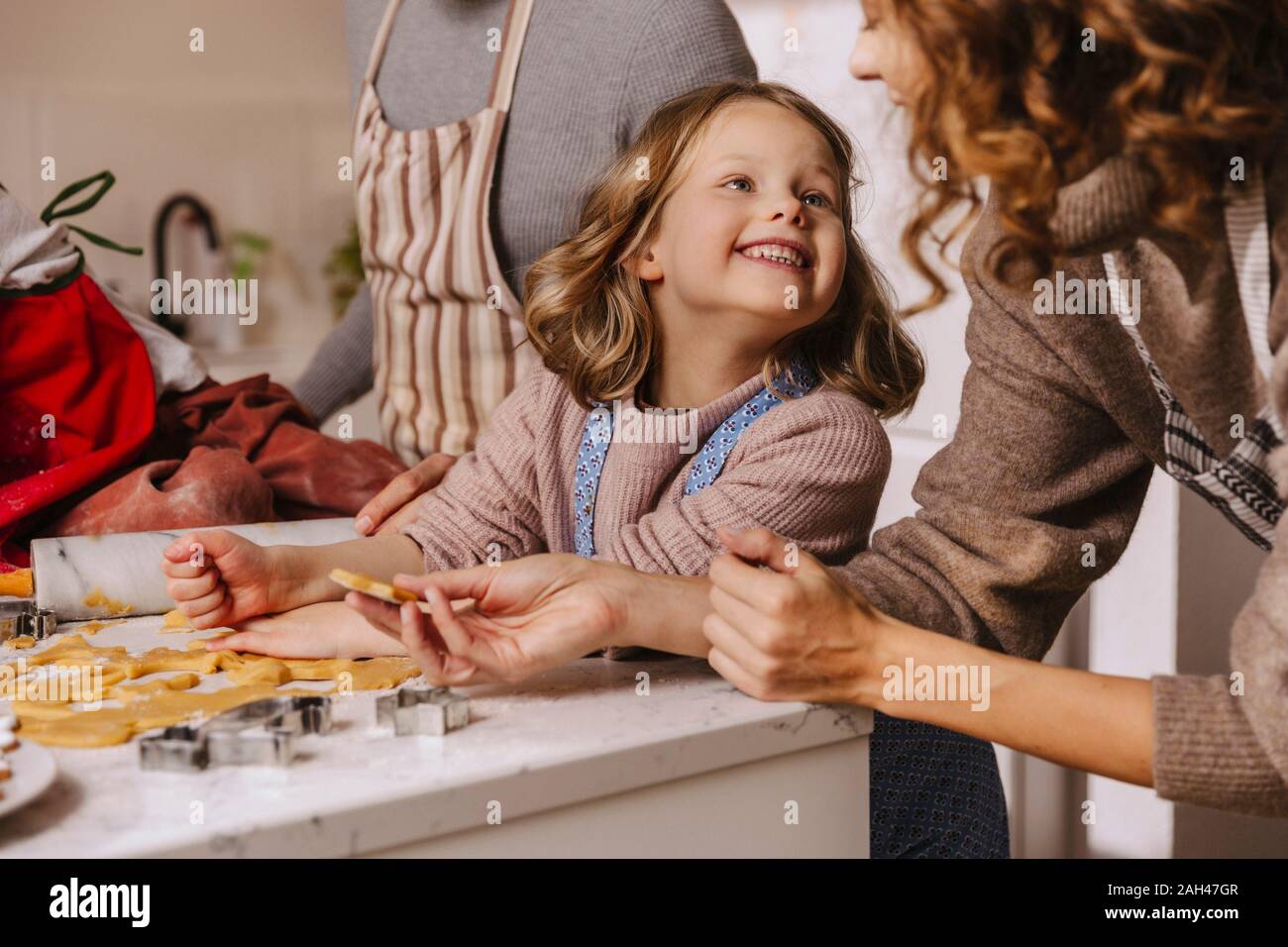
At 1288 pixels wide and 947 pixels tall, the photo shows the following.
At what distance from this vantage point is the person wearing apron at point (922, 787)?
0.99m

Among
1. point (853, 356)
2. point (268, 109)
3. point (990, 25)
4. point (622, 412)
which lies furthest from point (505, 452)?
point (268, 109)

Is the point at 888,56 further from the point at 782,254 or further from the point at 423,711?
the point at 423,711

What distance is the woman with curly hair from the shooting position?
2.19 feet

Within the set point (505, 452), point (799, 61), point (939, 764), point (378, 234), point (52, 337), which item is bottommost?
point (939, 764)

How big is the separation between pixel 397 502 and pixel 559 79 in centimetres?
47

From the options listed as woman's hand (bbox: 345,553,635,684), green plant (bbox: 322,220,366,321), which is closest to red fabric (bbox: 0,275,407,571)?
woman's hand (bbox: 345,553,635,684)

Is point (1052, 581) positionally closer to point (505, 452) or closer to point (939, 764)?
point (939, 764)

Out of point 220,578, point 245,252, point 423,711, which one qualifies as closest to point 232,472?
point 220,578

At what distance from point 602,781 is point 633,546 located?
0.98 ft

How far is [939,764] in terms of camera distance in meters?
1.00

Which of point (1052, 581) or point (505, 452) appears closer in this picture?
point (1052, 581)

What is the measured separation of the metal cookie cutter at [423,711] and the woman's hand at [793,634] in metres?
0.17

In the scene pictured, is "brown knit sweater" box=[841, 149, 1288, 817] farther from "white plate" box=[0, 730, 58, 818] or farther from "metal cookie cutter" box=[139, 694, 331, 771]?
"white plate" box=[0, 730, 58, 818]

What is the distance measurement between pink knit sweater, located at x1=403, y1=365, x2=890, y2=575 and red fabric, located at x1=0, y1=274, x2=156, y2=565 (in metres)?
0.30
